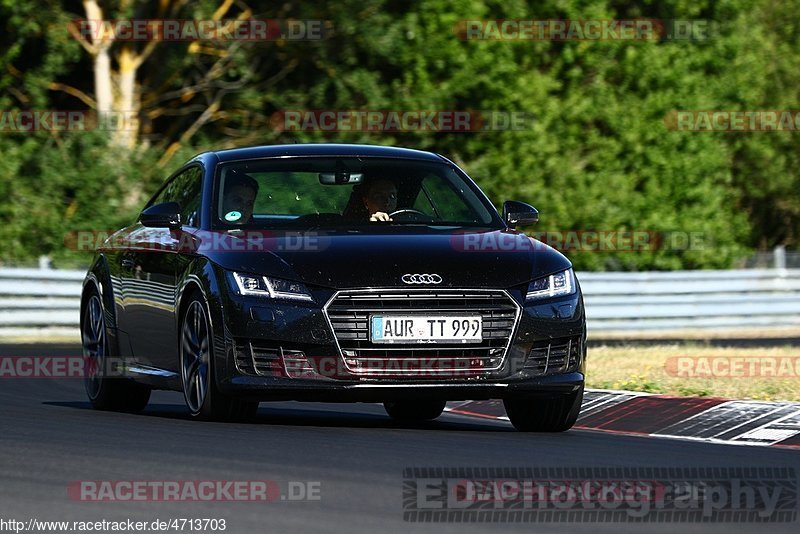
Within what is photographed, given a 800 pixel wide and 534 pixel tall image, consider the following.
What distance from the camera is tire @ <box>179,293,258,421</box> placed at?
984 cm

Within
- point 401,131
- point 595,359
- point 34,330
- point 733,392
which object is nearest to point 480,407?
point 733,392

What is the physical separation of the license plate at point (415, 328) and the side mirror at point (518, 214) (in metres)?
1.48

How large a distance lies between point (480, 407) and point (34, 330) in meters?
13.6

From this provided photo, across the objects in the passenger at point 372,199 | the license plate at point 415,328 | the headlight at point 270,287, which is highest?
the passenger at point 372,199

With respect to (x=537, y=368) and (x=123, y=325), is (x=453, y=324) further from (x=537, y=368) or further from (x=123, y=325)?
(x=123, y=325)

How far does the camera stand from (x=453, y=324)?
377 inches

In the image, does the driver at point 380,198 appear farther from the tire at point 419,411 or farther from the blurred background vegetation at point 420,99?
the blurred background vegetation at point 420,99

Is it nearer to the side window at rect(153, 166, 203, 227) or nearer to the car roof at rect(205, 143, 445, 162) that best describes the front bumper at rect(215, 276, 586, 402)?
the side window at rect(153, 166, 203, 227)

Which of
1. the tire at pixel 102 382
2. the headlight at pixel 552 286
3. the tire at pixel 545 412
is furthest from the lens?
the tire at pixel 102 382

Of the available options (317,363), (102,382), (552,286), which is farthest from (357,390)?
(102,382)

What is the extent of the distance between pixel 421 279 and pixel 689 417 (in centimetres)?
243

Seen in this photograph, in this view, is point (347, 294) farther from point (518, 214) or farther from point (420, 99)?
point (420, 99)

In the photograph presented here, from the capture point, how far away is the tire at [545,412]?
404 inches

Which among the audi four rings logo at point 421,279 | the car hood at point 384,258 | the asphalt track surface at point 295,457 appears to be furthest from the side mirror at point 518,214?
the audi four rings logo at point 421,279
